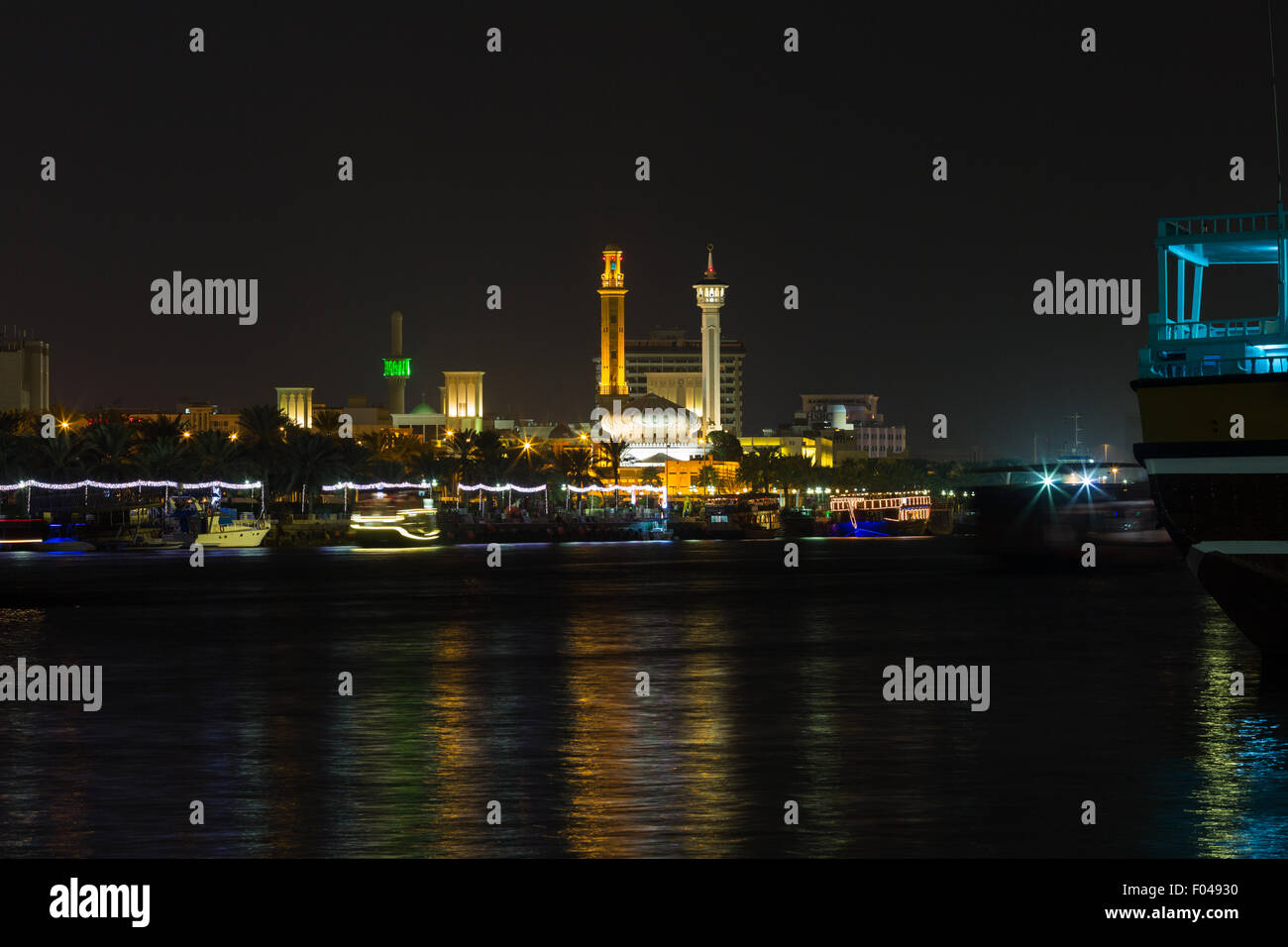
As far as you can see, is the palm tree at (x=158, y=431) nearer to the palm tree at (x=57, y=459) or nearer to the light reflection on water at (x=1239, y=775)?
the palm tree at (x=57, y=459)

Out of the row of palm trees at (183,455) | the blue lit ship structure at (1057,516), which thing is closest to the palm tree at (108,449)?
the row of palm trees at (183,455)

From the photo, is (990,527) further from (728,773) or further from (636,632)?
(728,773)

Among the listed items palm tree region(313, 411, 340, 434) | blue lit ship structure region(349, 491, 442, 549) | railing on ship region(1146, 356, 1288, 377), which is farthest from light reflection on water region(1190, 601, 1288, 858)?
palm tree region(313, 411, 340, 434)

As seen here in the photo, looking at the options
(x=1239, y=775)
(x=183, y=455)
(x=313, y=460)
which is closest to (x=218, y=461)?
(x=183, y=455)

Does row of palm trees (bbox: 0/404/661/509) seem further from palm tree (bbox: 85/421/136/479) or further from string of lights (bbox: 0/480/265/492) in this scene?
string of lights (bbox: 0/480/265/492)
